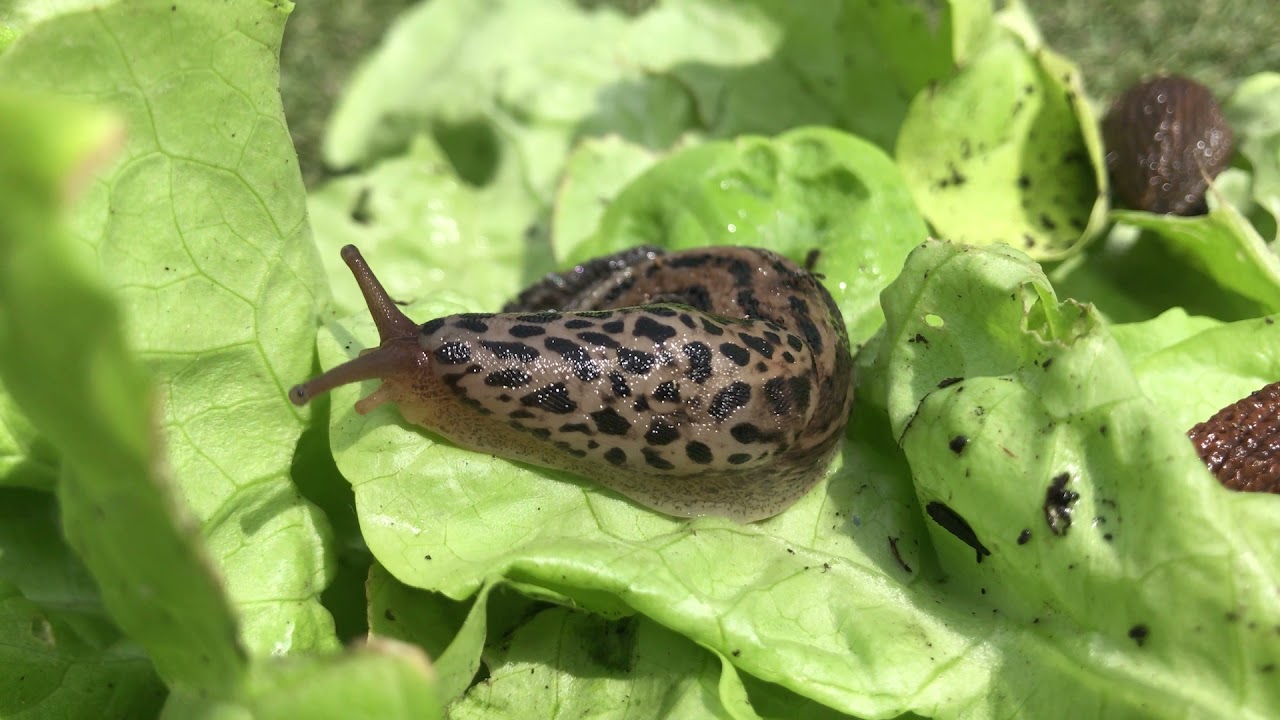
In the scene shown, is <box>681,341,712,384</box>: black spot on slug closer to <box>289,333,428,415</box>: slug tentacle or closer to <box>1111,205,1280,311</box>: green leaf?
<box>289,333,428,415</box>: slug tentacle

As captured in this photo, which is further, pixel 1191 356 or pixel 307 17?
pixel 307 17

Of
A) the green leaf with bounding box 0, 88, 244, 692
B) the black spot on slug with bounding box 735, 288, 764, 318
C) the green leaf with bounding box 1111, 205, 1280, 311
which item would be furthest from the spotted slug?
the green leaf with bounding box 1111, 205, 1280, 311

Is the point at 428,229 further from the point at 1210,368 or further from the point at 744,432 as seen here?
the point at 1210,368

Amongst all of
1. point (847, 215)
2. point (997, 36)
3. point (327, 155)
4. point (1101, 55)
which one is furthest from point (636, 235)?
point (1101, 55)

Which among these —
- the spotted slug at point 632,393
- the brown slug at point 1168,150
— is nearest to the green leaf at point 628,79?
the brown slug at point 1168,150

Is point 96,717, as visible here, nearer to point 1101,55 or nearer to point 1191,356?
point 1191,356
